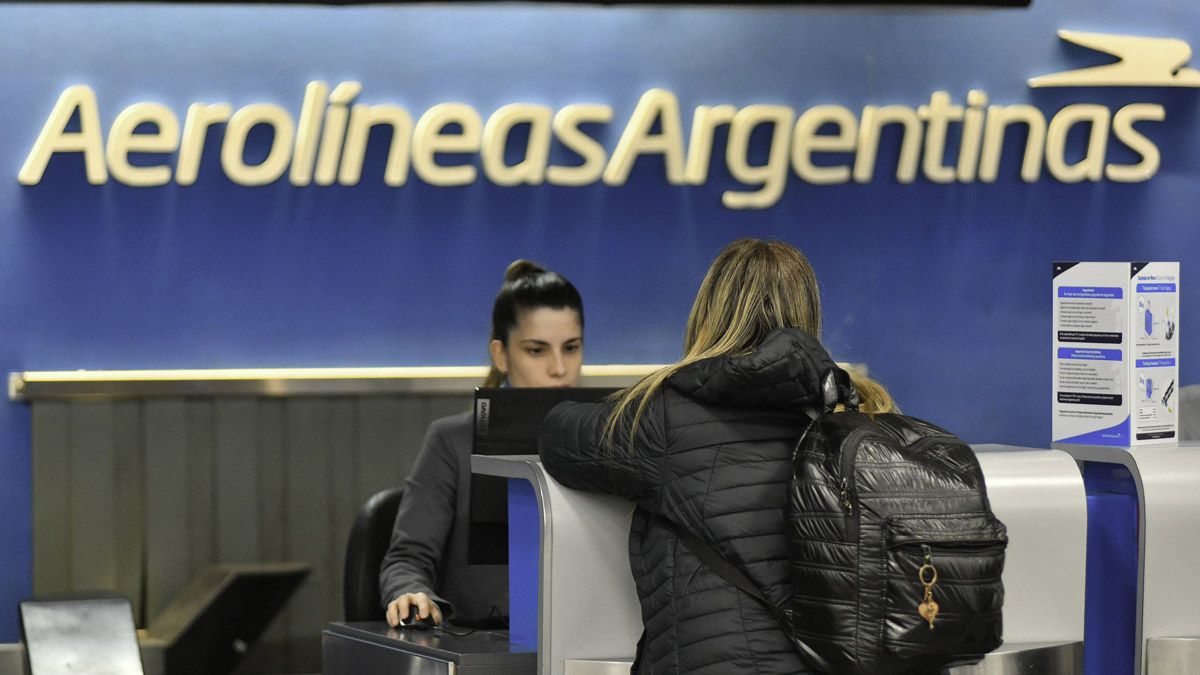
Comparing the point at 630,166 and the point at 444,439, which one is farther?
the point at 630,166

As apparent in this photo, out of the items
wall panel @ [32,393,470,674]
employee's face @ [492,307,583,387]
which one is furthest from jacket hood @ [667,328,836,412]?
wall panel @ [32,393,470,674]

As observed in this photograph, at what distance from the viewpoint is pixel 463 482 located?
3658mm

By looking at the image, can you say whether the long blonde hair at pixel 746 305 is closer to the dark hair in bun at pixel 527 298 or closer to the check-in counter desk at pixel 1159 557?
the check-in counter desk at pixel 1159 557

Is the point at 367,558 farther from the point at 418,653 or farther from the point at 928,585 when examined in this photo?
the point at 928,585

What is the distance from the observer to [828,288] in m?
5.83

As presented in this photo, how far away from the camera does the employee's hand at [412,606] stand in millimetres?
3246

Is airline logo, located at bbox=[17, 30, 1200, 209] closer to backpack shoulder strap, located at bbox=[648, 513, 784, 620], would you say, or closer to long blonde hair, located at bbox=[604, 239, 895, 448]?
long blonde hair, located at bbox=[604, 239, 895, 448]

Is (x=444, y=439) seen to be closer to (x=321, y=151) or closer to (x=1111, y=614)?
(x=1111, y=614)

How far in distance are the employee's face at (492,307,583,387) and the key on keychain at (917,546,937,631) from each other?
Answer: 1675 millimetres

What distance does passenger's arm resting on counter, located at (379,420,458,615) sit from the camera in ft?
11.6

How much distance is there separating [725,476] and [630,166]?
3.20m

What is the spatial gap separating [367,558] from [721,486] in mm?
1490

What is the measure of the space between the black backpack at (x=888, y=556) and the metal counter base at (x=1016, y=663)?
0.37m

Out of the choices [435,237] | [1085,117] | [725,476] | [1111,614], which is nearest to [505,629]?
[725,476]
